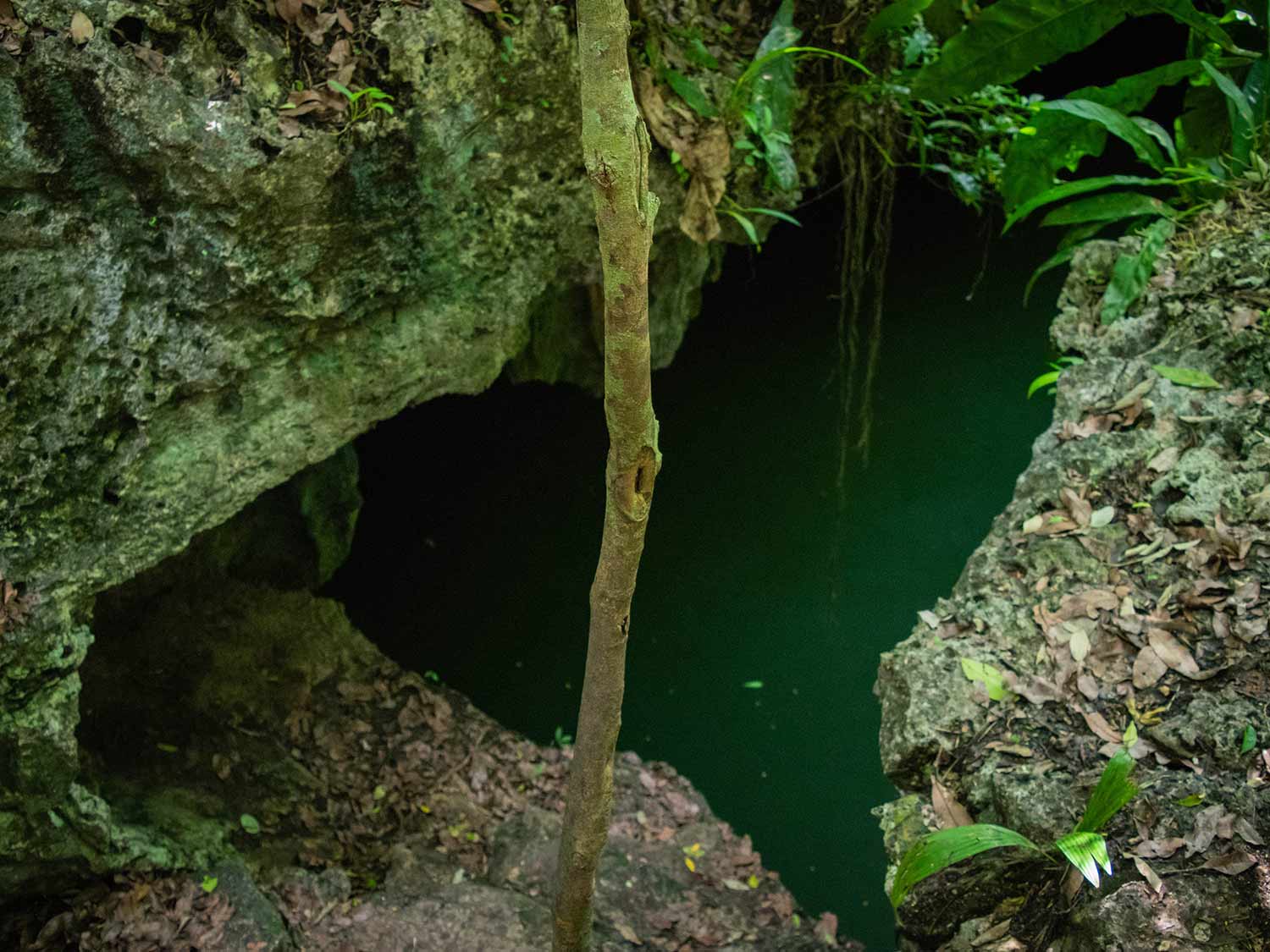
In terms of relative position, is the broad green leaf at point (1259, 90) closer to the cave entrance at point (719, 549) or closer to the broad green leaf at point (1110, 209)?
the broad green leaf at point (1110, 209)

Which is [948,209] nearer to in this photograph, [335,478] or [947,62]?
[947,62]

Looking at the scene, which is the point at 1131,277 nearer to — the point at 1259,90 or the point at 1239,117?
the point at 1239,117

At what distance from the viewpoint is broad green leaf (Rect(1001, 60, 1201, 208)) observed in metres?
3.12

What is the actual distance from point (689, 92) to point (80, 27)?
5.05 feet

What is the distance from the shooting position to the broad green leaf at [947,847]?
1.97m

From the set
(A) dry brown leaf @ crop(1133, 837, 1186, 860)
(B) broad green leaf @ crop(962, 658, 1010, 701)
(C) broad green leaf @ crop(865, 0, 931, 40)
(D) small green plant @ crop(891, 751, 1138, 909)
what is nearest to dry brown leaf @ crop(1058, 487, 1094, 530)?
(B) broad green leaf @ crop(962, 658, 1010, 701)

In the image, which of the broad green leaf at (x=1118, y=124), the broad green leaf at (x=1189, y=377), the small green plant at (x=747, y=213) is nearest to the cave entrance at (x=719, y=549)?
the small green plant at (x=747, y=213)

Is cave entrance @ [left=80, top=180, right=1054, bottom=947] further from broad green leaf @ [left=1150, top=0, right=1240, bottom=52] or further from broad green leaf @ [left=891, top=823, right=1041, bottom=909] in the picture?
broad green leaf @ [left=891, top=823, right=1041, bottom=909]

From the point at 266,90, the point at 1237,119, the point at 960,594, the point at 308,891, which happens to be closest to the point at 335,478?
the point at 308,891

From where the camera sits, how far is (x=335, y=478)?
420cm

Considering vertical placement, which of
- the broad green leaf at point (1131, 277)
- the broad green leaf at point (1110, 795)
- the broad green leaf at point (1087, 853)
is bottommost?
the broad green leaf at point (1087, 853)

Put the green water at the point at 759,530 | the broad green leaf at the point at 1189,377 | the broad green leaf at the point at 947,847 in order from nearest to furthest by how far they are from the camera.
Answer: the broad green leaf at the point at 947,847 → the broad green leaf at the point at 1189,377 → the green water at the point at 759,530

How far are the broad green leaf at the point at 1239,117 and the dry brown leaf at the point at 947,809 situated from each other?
2.00 m

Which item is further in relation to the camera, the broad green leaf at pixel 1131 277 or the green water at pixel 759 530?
the green water at pixel 759 530
